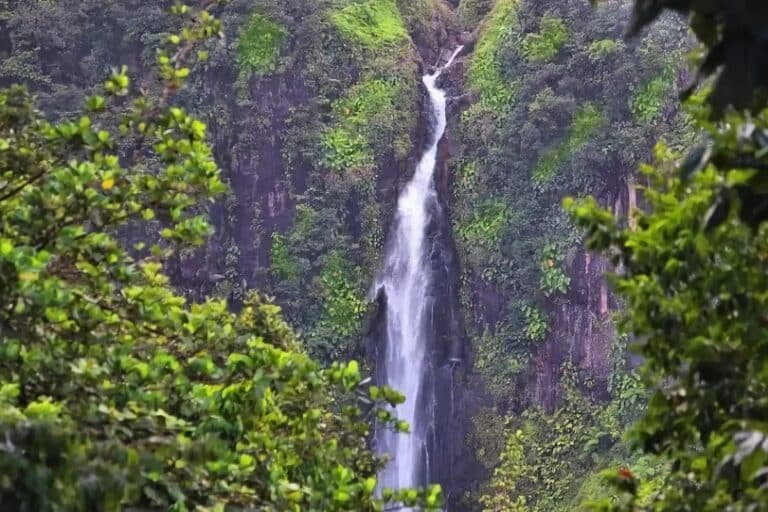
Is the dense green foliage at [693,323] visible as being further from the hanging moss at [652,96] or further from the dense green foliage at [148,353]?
the hanging moss at [652,96]

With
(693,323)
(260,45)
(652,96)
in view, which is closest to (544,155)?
(652,96)

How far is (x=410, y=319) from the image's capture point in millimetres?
15672

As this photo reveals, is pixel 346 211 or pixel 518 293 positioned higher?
pixel 346 211

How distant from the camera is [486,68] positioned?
56.0ft

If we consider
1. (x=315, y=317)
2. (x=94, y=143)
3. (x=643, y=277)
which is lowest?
(x=315, y=317)

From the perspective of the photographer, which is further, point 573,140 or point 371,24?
point 371,24

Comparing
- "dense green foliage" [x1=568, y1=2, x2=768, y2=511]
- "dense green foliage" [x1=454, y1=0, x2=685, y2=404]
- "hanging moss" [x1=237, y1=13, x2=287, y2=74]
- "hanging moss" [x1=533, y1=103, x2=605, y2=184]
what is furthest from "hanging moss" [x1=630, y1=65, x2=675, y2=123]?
"dense green foliage" [x1=568, y1=2, x2=768, y2=511]

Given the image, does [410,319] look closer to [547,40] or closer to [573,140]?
[573,140]

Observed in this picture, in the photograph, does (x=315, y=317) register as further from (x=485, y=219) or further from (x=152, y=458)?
(x=152, y=458)

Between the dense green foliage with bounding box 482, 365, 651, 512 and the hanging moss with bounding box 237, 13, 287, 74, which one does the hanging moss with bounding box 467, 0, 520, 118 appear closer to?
the hanging moss with bounding box 237, 13, 287, 74

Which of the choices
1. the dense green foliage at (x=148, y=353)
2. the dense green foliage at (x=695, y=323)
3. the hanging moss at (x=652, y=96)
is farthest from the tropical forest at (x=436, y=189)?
the dense green foliage at (x=695, y=323)

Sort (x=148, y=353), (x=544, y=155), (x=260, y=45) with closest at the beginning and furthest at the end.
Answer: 1. (x=148, y=353)
2. (x=544, y=155)
3. (x=260, y=45)

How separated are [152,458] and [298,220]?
14.4m

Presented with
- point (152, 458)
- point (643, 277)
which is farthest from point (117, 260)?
point (643, 277)
